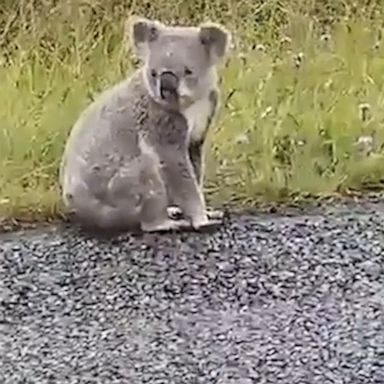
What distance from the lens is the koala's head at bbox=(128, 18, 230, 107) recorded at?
18.1ft

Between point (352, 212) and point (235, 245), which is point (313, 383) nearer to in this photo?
point (235, 245)

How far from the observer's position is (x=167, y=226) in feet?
18.1

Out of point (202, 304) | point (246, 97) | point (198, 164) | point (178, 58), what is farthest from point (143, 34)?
point (246, 97)

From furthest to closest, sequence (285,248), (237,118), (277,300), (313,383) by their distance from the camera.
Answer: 1. (237,118)
2. (285,248)
3. (277,300)
4. (313,383)

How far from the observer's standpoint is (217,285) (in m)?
5.02

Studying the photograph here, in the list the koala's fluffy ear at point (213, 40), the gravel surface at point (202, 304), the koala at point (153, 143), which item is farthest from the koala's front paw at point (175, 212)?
the koala's fluffy ear at point (213, 40)

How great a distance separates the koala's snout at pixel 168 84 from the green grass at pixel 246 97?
0.64 m

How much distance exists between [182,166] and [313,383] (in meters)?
1.58

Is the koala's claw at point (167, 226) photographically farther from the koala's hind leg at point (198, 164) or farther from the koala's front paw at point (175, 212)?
the koala's hind leg at point (198, 164)

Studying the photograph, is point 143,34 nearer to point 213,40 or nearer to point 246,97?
point 213,40

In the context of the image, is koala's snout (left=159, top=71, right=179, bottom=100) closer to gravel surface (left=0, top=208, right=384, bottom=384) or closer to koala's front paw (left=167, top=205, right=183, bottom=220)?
koala's front paw (left=167, top=205, right=183, bottom=220)

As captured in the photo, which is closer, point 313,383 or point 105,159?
point 313,383

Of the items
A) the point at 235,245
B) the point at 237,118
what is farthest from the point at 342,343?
the point at 237,118

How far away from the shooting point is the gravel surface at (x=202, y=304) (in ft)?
14.2
